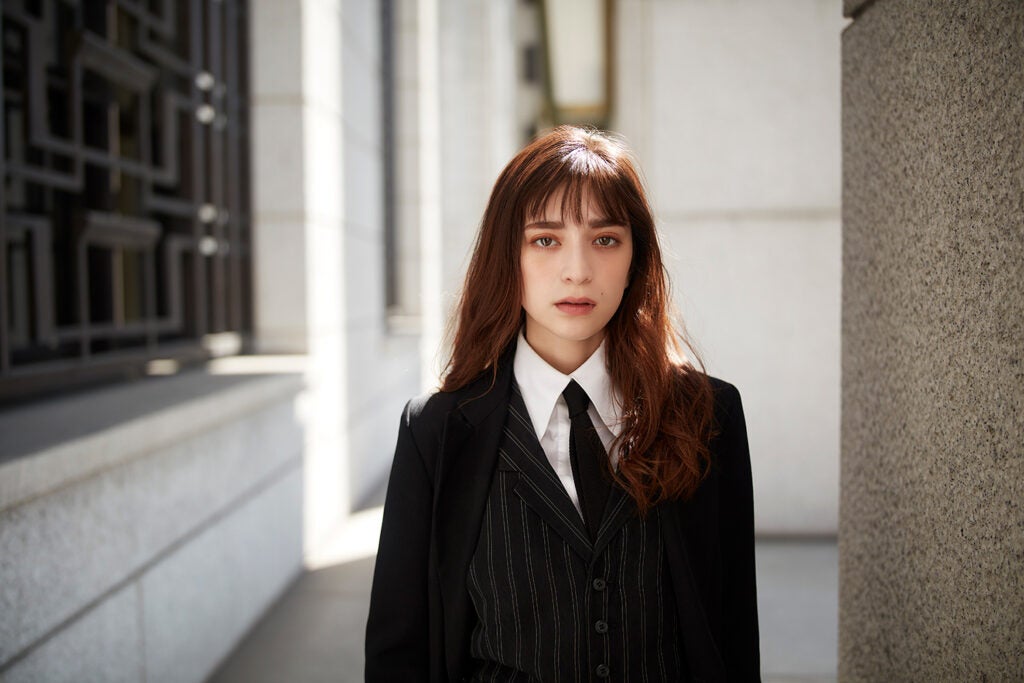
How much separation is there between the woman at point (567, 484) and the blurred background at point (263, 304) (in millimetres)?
376

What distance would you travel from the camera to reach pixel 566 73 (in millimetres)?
15344

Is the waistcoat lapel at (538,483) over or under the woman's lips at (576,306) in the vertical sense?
under

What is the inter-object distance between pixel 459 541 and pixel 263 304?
12.1ft

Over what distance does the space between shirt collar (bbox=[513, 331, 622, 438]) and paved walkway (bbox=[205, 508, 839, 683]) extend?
2.02 m

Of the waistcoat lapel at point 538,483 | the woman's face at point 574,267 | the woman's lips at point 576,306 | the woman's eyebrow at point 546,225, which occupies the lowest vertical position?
the waistcoat lapel at point 538,483

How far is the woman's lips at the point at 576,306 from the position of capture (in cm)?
152

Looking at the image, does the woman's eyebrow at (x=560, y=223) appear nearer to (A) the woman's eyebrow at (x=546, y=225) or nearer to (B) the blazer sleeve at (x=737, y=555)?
(A) the woman's eyebrow at (x=546, y=225)

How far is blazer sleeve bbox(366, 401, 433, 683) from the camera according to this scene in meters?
1.55

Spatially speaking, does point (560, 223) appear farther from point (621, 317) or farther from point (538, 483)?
point (538, 483)

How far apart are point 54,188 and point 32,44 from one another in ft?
1.74

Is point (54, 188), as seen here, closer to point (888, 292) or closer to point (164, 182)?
point (164, 182)

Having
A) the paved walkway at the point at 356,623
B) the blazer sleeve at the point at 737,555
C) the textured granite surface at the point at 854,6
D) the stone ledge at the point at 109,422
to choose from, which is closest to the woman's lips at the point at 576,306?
the blazer sleeve at the point at 737,555

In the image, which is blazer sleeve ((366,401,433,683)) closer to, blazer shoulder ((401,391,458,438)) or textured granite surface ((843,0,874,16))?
blazer shoulder ((401,391,458,438))

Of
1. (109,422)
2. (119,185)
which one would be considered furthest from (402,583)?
(119,185)
